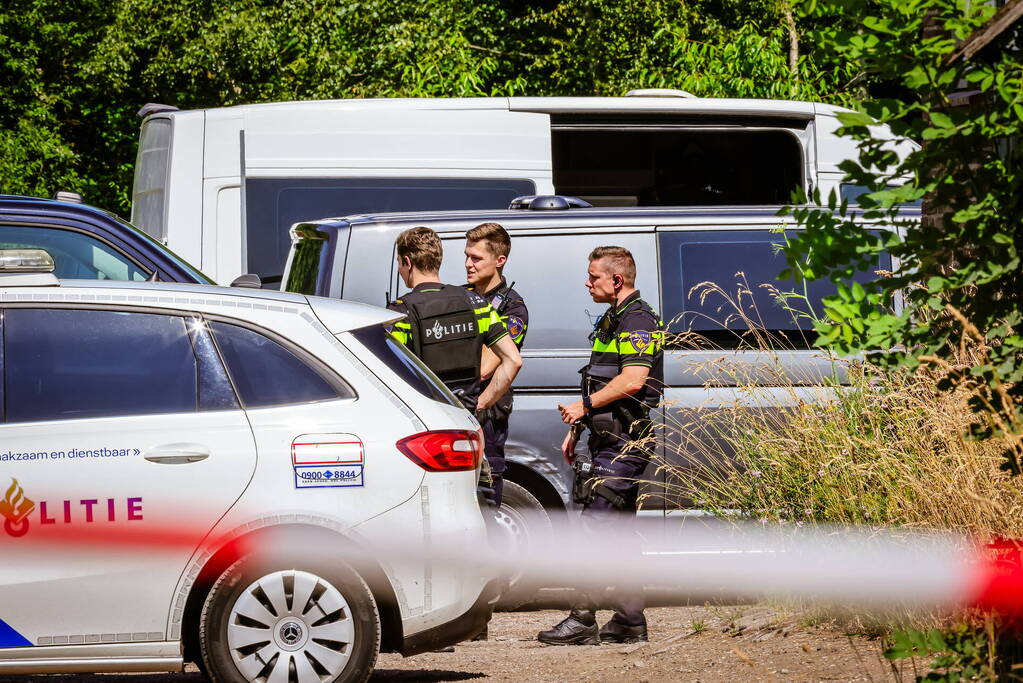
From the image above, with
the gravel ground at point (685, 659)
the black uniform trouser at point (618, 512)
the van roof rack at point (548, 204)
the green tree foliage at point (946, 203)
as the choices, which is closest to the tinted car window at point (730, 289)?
the van roof rack at point (548, 204)

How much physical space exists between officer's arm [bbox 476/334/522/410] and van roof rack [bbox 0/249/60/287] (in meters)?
2.22

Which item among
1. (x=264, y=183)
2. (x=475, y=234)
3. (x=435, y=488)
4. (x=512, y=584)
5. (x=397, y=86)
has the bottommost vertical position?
(x=512, y=584)

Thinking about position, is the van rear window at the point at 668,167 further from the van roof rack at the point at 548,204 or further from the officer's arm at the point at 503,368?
the officer's arm at the point at 503,368

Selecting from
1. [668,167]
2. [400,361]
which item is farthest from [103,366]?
[668,167]

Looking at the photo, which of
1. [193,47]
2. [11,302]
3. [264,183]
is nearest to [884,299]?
[11,302]

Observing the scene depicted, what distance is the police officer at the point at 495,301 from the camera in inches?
282

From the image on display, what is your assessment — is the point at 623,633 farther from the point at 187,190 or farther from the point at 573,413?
the point at 187,190

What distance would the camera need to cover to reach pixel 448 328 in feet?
22.5

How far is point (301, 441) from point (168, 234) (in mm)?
5349

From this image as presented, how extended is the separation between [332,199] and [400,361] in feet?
16.0

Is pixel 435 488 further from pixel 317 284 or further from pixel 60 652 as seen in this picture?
pixel 317 284

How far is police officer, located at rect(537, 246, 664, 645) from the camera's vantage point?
22.4ft

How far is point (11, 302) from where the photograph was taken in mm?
5414

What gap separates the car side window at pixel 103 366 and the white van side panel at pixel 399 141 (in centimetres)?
493
